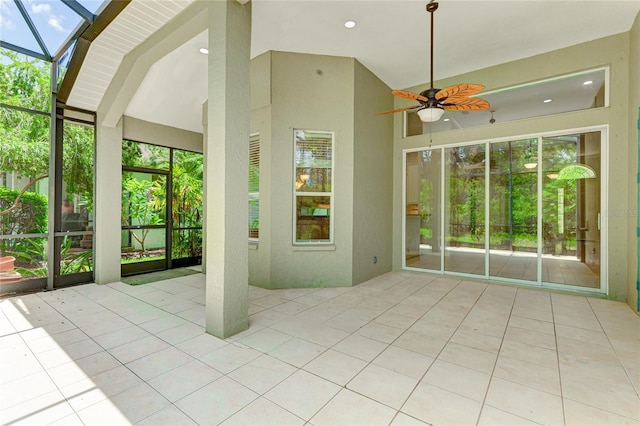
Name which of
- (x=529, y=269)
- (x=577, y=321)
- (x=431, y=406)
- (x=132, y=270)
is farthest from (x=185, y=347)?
(x=529, y=269)

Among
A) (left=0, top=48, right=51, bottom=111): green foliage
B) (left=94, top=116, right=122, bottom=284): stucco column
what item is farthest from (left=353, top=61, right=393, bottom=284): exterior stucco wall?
(left=0, top=48, right=51, bottom=111): green foliage

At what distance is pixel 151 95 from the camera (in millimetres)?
5031

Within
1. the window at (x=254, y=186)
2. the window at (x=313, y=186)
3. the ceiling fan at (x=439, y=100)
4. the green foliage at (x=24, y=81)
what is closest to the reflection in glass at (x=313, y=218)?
the window at (x=313, y=186)

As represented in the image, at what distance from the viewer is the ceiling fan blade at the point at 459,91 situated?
2.78 metres

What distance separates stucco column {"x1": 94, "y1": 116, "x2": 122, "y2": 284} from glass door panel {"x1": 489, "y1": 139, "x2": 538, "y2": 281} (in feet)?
21.7

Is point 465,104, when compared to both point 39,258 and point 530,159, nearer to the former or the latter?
point 530,159

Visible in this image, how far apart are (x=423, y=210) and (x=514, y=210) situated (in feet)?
4.99

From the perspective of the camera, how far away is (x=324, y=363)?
92.7 inches

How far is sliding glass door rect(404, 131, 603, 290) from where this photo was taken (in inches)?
173

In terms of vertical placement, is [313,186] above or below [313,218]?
above

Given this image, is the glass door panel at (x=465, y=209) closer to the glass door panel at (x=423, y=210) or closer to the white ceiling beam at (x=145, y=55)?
the glass door panel at (x=423, y=210)

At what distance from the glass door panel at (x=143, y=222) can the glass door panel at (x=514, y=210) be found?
6437 millimetres

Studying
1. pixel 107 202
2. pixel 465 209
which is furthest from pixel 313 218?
pixel 107 202

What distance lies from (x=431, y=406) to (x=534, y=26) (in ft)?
15.9
